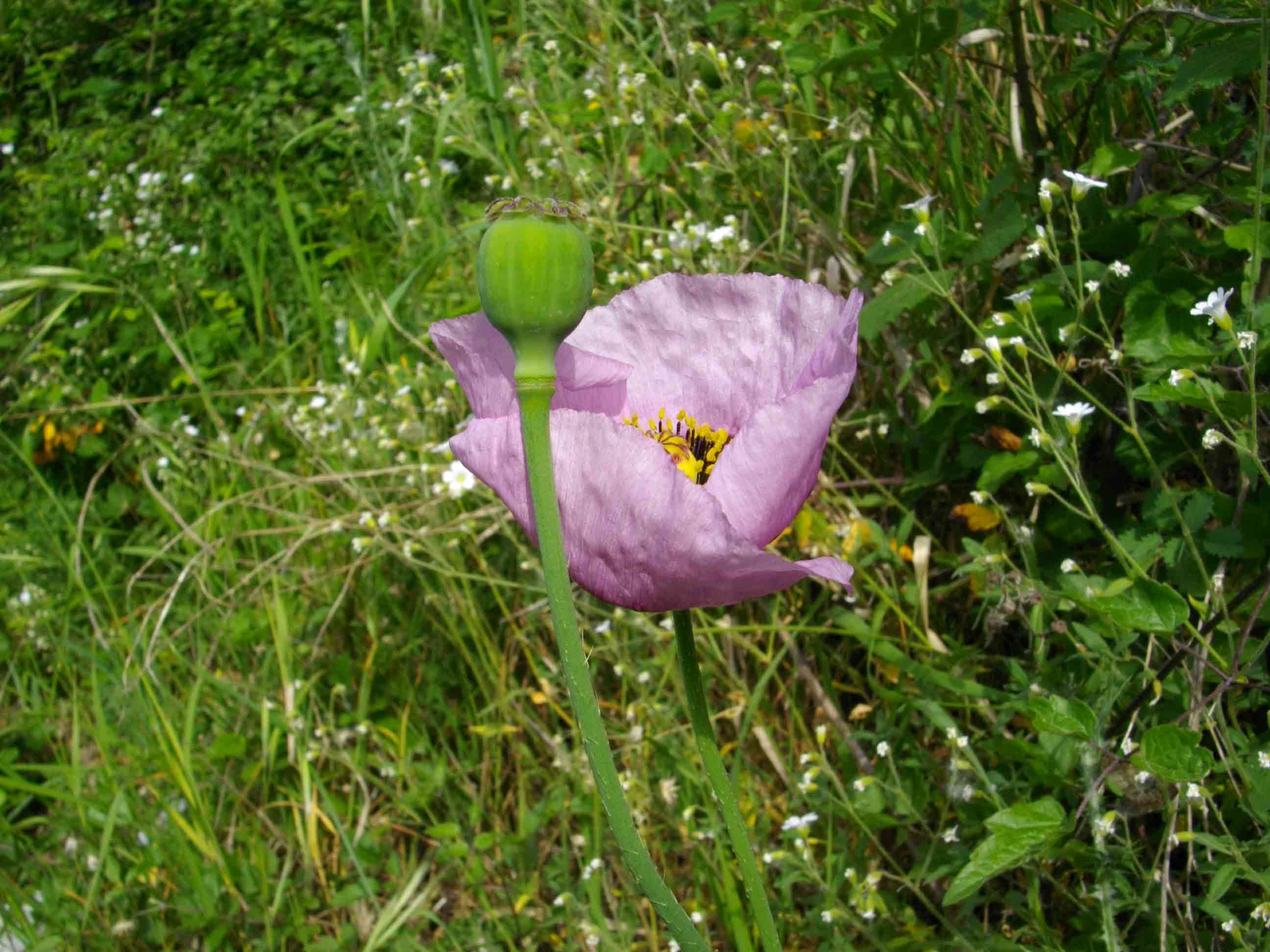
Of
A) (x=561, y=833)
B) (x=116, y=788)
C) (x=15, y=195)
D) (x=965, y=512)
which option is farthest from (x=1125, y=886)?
(x=15, y=195)

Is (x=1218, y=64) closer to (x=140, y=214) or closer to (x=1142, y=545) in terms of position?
(x=1142, y=545)

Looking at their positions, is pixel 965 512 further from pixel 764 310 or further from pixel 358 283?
pixel 358 283

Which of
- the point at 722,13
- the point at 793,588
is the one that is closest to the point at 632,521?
the point at 793,588

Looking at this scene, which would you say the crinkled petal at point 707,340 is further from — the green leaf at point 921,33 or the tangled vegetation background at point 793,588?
the green leaf at point 921,33

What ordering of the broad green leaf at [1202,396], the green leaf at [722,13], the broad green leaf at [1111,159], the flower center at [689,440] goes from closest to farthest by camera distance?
the flower center at [689,440], the broad green leaf at [1202,396], the broad green leaf at [1111,159], the green leaf at [722,13]

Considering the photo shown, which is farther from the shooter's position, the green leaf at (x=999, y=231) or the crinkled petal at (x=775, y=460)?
the green leaf at (x=999, y=231)

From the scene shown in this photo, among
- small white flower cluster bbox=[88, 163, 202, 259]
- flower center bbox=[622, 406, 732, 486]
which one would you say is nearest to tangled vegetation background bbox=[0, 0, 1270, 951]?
flower center bbox=[622, 406, 732, 486]

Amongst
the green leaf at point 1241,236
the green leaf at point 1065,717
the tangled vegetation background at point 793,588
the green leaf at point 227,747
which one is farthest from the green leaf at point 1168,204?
the green leaf at point 227,747
